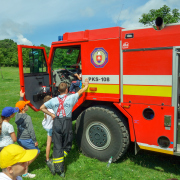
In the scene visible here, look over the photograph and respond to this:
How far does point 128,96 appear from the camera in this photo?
13.5 feet

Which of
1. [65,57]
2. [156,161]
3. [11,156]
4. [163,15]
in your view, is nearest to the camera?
[11,156]

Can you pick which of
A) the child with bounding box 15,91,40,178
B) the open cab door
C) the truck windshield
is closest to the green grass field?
the child with bounding box 15,91,40,178

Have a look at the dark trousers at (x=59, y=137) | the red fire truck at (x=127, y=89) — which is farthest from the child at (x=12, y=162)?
the red fire truck at (x=127, y=89)

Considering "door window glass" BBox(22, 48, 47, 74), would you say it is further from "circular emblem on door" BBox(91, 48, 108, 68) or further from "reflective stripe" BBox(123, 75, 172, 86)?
"reflective stripe" BBox(123, 75, 172, 86)

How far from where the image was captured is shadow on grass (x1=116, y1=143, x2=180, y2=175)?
4.36 metres

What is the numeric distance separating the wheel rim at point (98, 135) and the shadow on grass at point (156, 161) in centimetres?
60

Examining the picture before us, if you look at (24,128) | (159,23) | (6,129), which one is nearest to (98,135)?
(24,128)

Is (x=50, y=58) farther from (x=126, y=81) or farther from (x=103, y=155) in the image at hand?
(x=103, y=155)

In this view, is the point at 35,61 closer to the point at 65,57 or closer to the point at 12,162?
the point at 65,57

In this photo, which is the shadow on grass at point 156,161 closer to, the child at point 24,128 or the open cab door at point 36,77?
the child at point 24,128

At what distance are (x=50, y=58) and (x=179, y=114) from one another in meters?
3.22

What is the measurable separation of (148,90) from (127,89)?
1.36ft

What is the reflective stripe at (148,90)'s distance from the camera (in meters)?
3.72

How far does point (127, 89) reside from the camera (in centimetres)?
411
